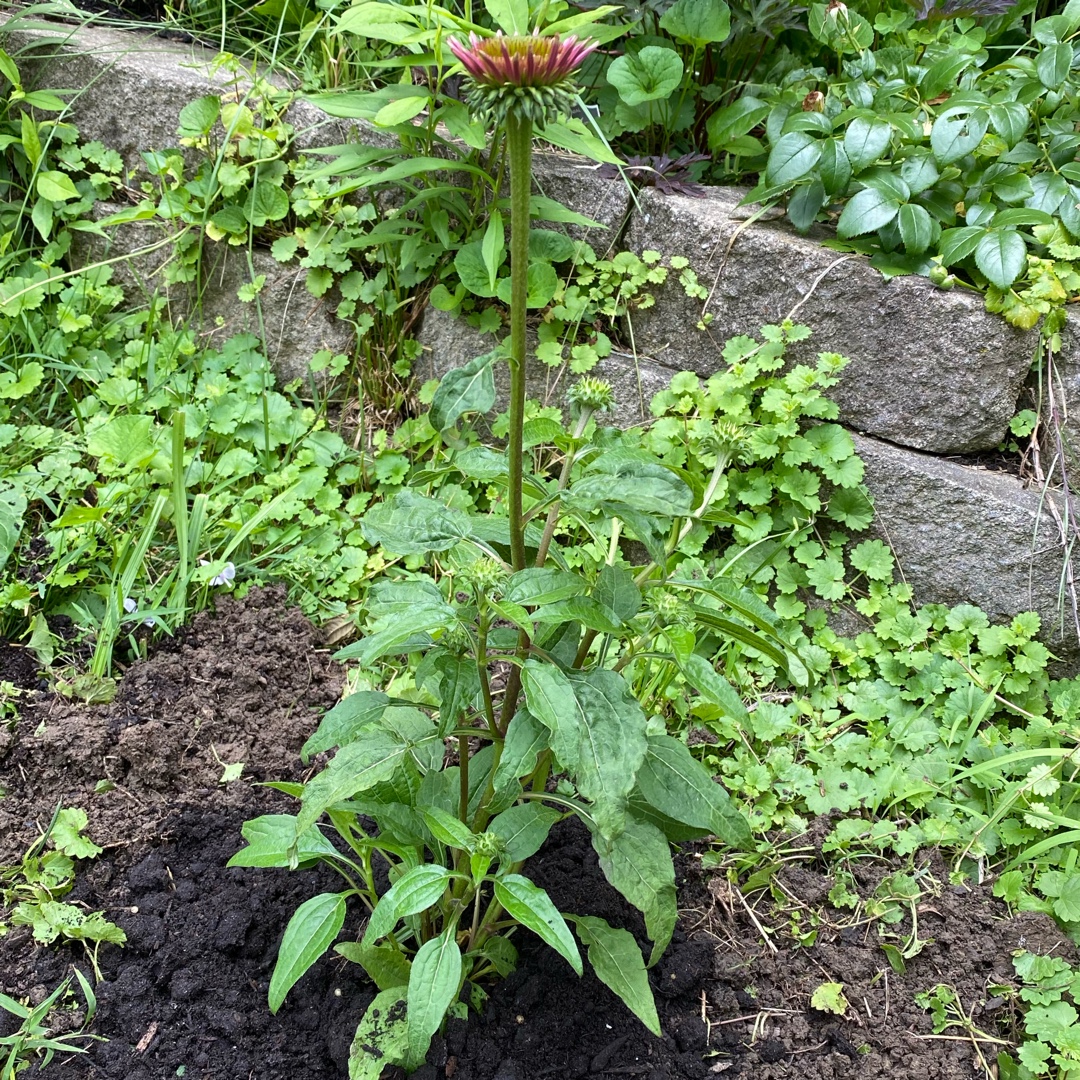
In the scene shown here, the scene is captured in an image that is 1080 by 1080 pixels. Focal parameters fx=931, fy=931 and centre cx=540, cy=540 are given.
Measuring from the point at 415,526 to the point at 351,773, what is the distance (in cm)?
37

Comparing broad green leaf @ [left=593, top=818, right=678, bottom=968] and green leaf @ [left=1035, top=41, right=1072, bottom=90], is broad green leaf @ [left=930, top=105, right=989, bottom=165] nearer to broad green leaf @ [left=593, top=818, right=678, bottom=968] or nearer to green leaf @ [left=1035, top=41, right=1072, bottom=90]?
green leaf @ [left=1035, top=41, right=1072, bottom=90]

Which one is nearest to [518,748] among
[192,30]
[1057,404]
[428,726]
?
[428,726]

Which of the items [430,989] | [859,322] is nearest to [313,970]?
[430,989]

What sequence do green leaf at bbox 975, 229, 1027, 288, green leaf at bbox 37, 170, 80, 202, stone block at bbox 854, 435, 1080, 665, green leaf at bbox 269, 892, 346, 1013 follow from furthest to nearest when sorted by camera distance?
green leaf at bbox 37, 170, 80, 202 < stone block at bbox 854, 435, 1080, 665 < green leaf at bbox 975, 229, 1027, 288 < green leaf at bbox 269, 892, 346, 1013

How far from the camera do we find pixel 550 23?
2393 millimetres

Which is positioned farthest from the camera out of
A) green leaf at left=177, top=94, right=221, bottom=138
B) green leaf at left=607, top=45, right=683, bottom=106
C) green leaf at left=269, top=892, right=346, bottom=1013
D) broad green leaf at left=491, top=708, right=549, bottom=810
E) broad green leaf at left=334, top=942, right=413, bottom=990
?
green leaf at left=177, top=94, right=221, bottom=138

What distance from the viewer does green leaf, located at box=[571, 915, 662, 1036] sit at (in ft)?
4.91

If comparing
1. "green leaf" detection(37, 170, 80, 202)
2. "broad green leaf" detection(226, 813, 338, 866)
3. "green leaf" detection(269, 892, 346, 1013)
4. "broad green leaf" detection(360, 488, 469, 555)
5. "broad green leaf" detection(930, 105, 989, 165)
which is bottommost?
"green leaf" detection(269, 892, 346, 1013)

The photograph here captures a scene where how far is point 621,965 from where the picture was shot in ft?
5.04

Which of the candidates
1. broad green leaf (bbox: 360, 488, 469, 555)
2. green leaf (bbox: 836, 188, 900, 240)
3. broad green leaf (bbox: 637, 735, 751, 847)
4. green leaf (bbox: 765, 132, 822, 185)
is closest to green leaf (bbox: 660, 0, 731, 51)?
green leaf (bbox: 765, 132, 822, 185)

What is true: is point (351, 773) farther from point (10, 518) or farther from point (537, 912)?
point (10, 518)

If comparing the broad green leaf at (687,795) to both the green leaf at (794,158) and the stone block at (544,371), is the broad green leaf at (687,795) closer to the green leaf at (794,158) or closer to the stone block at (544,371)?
the stone block at (544,371)

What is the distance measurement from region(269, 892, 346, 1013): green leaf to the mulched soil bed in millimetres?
254

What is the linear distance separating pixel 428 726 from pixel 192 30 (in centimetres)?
316
